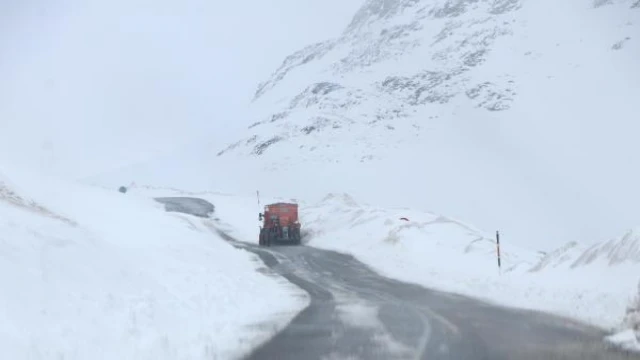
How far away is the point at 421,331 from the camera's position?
10.7 m

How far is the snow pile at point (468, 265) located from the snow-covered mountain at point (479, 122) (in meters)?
18.0

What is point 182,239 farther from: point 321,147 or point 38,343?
point 321,147

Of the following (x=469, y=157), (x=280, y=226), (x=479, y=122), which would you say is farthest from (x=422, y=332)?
(x=479, y=122)

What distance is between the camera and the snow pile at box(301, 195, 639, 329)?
12945 mm

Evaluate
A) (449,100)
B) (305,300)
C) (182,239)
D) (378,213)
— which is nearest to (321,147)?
(449,100)

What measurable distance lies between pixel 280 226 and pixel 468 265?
59.3 feet

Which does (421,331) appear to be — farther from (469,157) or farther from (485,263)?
(469,157)

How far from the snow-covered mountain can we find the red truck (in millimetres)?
18677

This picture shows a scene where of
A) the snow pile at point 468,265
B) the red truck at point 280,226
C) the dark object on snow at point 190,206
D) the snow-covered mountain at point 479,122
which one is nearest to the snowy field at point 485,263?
the snow pile at point 468,265

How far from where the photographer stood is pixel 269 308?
13688mm

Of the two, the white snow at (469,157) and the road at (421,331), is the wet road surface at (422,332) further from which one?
the white snow at (469,157)

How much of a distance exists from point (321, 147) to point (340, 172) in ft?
30.8

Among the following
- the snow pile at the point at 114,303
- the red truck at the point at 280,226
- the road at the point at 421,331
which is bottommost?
the red truck at the point at 280,226

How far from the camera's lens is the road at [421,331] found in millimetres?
8750
